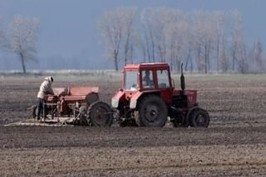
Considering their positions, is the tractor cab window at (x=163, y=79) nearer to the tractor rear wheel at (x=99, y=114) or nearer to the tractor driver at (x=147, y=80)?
the tractor driver at (x=147, y=80)

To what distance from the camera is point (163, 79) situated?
27344 mm

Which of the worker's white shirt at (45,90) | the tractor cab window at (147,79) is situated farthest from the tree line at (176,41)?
the tractor cab window at (147,79)

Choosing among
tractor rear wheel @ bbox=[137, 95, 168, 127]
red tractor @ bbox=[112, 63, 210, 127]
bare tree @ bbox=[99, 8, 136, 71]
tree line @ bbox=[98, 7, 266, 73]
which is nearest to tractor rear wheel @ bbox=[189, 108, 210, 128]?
red tractor @ bbox=[112, 63, 210, 127]

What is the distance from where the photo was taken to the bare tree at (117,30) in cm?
17362

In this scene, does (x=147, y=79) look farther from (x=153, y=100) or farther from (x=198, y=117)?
(x=198, y=117)

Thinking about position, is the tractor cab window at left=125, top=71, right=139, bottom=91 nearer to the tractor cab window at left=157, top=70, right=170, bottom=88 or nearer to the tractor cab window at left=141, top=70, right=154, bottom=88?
the tractor cab window at left=141, top=70, right=154, bottom=88

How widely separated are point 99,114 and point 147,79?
1.81 metres

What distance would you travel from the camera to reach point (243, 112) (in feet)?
118

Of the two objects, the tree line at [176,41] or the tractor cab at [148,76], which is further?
the tree line at [176,41]

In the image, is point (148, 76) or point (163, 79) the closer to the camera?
point (148, 76)

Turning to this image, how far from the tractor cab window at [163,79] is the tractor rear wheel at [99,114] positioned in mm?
1720

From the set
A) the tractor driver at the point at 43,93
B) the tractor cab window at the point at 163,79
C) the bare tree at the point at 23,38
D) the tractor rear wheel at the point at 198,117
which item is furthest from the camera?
the bare tree at the point at 23,38

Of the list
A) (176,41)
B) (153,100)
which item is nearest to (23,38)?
(176,41)

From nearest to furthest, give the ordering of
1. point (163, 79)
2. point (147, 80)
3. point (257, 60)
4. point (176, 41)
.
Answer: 1. point (147, 80)
2. point (163, 79)
3. point (176, 41)
4. point (257, 60)
